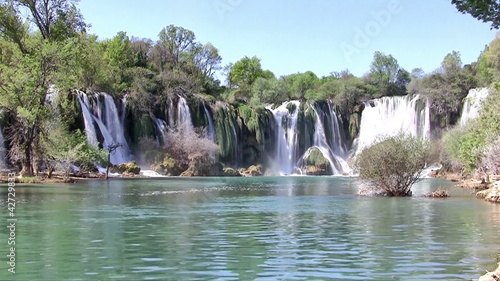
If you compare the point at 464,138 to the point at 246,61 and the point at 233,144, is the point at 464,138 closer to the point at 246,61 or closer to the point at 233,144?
the point at 233,144

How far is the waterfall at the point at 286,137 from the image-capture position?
262 ft

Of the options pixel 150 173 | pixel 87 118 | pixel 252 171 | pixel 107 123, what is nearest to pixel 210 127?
pixel 252 171

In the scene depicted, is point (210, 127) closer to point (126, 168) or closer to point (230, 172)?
point (230, 172)

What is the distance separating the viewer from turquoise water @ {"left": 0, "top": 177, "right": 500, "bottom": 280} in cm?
1111

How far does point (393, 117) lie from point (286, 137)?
1525 centimetres

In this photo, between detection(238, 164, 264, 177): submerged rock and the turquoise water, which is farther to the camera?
detection(238, 164, 264, 177): submerged rock

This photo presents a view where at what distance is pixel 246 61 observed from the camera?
4505 inches

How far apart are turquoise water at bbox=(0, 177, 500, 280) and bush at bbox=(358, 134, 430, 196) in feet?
15.0

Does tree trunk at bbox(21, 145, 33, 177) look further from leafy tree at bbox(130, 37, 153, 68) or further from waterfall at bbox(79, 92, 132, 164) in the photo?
leafy tree at bbox(130, 37, 153, 68)

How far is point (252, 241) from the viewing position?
1519 centimetres

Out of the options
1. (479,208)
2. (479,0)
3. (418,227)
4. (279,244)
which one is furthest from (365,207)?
(479,0)

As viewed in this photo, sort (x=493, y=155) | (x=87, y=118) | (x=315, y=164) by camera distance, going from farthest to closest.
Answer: (x=315, y=164) → (x=87, y=118) → (x=493, y=155)

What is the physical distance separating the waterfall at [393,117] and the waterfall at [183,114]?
23.0 meters

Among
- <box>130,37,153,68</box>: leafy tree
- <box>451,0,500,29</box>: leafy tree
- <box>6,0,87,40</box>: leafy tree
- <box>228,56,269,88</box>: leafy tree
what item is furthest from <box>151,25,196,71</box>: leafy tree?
<box>451,0,500,29</box>: leafy tree
